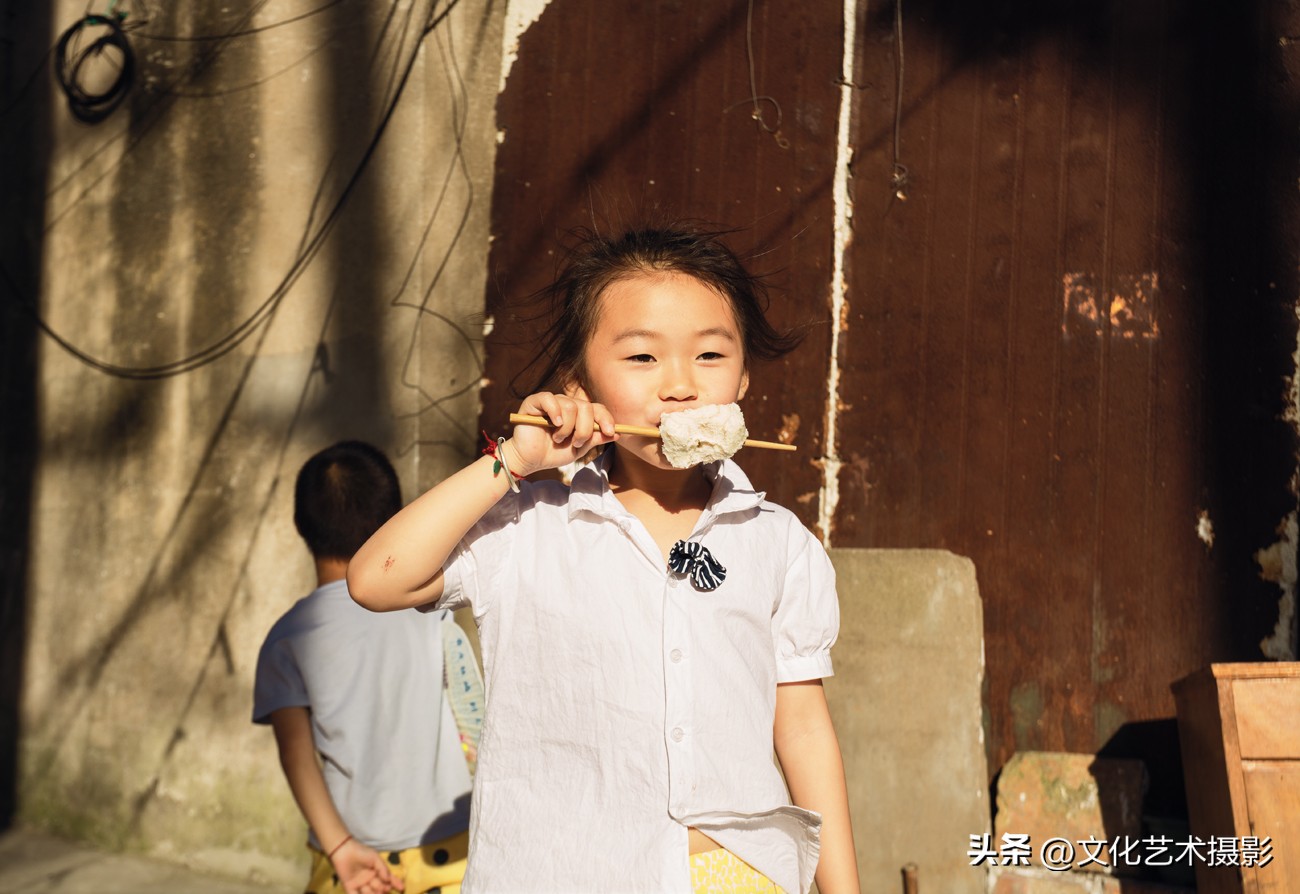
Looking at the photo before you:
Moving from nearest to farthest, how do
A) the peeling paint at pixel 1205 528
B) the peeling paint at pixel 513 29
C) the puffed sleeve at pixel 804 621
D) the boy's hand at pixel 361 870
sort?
the puffed sleeve at pixel 804 621
the boy's hand at pixel 361 870
the peeling paint at pixel 1205 528
the peeling paint at pixel 513 29

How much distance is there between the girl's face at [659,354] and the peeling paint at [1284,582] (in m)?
2.55

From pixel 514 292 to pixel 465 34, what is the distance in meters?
1.13

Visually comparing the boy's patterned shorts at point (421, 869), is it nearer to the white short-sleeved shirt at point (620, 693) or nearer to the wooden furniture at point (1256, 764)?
the white short-sleeved shirt at point (620, 693)

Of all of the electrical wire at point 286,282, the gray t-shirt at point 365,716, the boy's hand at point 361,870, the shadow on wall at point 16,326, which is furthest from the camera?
the shadow on wall at point 16,326

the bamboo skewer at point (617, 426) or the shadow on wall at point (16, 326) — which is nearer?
the bamboo skewer at point (617, 426)

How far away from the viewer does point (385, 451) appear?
15.8 feet

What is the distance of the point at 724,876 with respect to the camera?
1.75 meters

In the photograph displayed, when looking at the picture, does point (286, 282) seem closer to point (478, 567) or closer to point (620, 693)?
point (478, 567)

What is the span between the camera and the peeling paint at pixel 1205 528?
385 centimetres

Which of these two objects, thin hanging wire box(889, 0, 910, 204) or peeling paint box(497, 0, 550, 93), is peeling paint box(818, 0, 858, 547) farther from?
peeling paint box(497, 0, 550, 93)

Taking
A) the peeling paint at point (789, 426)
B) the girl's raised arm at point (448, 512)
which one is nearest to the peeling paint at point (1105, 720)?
the peeling paint at point (789, 426)

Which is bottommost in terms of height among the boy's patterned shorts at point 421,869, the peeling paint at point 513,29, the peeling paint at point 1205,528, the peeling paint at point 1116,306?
the boy's patterned shorts at point 421,869

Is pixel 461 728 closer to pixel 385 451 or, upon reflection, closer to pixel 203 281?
pixel 385 451

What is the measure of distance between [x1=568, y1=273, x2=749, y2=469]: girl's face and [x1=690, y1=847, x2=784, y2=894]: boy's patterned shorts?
608 millimetres
